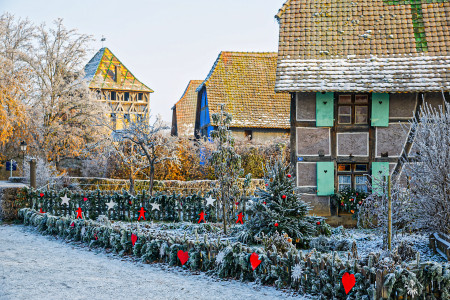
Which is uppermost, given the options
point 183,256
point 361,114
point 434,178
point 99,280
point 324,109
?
point 324,109

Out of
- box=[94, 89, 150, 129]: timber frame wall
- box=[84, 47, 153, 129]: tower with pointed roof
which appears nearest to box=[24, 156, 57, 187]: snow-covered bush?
box=[84, 47, 153, 129]: tower with pointed roof

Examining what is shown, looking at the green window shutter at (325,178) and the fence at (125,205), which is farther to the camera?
the green window shutter at (325,178)

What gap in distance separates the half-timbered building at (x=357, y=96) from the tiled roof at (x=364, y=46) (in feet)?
0.11

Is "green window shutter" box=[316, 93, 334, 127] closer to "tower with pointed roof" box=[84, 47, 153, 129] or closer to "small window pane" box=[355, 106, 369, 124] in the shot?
"small window pane" box=[355, 106, 369, 124]

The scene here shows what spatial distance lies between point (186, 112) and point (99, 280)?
28.4m

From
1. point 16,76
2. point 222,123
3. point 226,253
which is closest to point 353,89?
point 222,123

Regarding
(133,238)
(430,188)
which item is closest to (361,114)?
(430,188)

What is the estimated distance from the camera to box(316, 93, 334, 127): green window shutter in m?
16.0

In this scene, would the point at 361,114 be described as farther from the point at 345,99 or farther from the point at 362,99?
the point at 345,99

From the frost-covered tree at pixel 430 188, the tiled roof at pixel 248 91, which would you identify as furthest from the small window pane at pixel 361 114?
the tiled roof at pixel 248 91

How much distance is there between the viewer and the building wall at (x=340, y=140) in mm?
16016

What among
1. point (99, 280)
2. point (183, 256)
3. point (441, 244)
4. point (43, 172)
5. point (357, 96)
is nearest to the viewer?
point (99, 280)

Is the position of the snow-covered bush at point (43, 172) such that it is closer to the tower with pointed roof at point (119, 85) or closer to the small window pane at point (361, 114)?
the small window pane at point (361, 114)

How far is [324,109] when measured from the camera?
52.8ft
